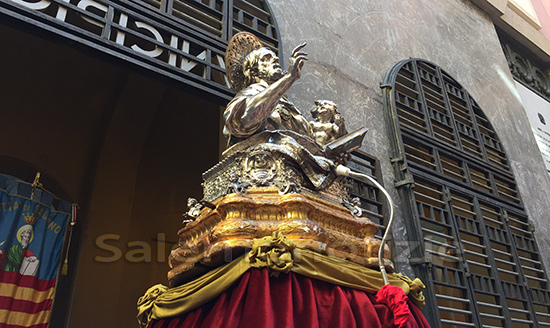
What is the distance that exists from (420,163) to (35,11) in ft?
10.9

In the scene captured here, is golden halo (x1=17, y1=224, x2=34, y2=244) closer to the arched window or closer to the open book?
the open book

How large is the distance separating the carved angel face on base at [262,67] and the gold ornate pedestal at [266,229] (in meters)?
0.72

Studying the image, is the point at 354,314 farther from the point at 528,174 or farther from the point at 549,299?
the point at 528,174

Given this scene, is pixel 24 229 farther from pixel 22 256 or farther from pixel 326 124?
pixel 326 124

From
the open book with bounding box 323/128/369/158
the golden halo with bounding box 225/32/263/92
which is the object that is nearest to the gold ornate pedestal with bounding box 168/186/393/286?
the open book with bounding box 323/128/369/158

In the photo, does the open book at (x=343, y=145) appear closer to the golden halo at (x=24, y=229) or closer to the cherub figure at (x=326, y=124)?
the cherub figure at (x=326, y=124)

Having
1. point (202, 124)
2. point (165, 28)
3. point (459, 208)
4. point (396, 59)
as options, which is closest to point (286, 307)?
point (165, 28)

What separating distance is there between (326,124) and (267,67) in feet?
1.70

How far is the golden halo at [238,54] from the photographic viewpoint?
2.26 metres

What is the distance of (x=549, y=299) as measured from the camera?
4180mm

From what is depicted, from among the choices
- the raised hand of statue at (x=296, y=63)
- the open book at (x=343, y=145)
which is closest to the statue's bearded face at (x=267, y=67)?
the raised hand of statue at (x=296, y=63)

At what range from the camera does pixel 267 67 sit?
2.17 m

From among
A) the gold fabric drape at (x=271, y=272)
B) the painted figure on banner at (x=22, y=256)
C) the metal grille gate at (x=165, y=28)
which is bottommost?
the gold fabric drape at (x=271, y=272)

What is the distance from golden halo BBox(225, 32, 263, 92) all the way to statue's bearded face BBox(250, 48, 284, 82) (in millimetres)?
72
